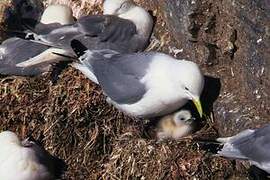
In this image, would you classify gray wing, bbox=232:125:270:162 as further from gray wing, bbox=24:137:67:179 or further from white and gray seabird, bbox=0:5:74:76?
white and gray seabird, bbox=0:5:74:76

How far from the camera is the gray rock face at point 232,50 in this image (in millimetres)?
5496

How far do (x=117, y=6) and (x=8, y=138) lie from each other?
1.63 m

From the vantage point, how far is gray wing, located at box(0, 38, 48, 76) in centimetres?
688

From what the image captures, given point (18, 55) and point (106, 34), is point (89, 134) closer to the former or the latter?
point (106, 34)

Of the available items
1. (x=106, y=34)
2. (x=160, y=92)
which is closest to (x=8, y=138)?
(x=106, y=34)

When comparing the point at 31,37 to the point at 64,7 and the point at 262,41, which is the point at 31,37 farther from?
the point at 262,41

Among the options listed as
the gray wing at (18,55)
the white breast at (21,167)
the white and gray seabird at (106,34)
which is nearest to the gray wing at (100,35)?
the white and gray seabird at (106,34)

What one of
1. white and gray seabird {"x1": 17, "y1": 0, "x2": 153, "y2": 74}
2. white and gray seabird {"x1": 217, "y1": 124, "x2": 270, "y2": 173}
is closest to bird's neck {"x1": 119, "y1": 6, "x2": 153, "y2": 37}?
white and gray seabird {"x1": 17, "y1": 0, "x2": 153, "y2": 74}

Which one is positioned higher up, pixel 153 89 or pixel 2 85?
pixel 153 89

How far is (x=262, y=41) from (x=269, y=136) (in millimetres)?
673

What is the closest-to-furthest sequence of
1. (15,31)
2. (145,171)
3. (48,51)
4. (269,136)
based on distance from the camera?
(269,136) < (145,171) < (48,51) < (15,31)

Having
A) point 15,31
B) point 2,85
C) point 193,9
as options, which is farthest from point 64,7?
point 193,9

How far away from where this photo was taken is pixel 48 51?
267 inches

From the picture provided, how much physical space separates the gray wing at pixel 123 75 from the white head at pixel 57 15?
1.04 metres
